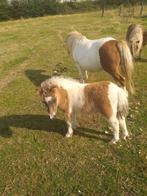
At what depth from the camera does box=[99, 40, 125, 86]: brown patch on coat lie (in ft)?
24.4

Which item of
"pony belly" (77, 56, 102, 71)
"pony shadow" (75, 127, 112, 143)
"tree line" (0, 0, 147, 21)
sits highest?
"pony belly" (77, 56, 102, 71)

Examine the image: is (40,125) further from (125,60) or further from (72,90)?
(125,60)

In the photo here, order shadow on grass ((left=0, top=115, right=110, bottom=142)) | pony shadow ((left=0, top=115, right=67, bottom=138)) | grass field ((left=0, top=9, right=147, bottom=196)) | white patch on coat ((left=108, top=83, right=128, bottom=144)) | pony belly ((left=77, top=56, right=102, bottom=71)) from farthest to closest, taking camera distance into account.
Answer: pony belly ((left=77, top=56, right=102, bottom=71)) < pony shadow ((left=0, top=115, right=67, bottom=138)) < shadow on grass ((left=0, top=115, right=110, bottom=142)) < white patch on coat ((left=108, top=83, right=128, bottom=144)) < grass field ((left=0, top=9, right=147, bottom=196))

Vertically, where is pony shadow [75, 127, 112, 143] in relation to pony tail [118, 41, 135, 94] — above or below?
below

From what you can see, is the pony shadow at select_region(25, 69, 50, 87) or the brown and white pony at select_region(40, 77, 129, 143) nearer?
the brown and white pony at select_region(40, 77, 129, 143)

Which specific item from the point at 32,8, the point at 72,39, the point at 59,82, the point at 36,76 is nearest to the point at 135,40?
the point at 72,39

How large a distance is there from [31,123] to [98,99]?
195 centimetres

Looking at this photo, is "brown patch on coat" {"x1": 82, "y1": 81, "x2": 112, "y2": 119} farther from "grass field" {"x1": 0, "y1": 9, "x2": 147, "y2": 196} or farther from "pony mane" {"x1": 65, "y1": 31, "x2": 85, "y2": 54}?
"pony mane" {"x1": 65, "y1": 31, "x2": 85, "y2": 54}

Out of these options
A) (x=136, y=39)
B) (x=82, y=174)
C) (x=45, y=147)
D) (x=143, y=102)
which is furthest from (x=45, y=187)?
(x=136, y=39)

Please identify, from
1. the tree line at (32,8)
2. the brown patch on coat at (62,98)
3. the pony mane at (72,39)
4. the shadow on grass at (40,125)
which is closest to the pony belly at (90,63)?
the pony mane at (72,39)

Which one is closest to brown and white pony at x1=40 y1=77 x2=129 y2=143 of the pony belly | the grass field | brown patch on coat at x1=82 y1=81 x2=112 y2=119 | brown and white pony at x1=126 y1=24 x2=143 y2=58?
brown patch on coat at x1=82 y1=81 x2=112 y2=119

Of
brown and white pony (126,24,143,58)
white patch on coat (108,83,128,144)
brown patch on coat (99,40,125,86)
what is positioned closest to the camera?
white patch on coat (108,83,128,144)

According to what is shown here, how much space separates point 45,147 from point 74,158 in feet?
2.19

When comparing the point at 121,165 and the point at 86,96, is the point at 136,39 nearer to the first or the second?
the point at 86,96
